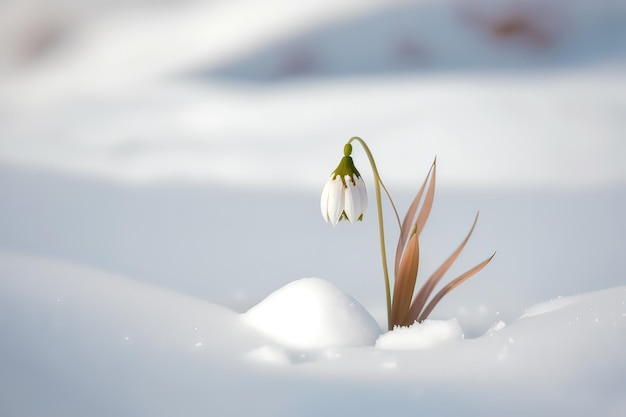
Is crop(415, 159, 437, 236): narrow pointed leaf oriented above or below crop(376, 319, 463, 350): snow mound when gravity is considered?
above

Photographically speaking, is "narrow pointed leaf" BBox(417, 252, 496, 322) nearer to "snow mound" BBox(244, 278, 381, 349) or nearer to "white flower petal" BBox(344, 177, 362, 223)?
"snow mound" BBox(244, 278, 381, 349)

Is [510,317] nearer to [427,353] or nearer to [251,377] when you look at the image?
[427,353]

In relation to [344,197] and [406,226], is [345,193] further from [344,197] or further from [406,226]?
[406,226]

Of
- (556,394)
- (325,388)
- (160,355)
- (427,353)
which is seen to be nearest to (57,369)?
(160,355)

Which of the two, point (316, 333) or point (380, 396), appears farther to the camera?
point (316, 333)

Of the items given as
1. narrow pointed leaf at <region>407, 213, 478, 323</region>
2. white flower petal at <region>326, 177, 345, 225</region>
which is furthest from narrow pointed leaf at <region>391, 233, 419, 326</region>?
white flower petal at <region>326, 177, 345, 225</region>

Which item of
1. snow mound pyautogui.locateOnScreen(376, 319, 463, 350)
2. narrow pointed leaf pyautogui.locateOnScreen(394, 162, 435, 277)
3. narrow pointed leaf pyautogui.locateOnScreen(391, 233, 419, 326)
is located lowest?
snow mound pyautogui.locateOnScreen(376, 319, 463, 350)

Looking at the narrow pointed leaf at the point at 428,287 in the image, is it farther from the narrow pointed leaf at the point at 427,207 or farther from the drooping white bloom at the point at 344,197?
the drooping white bloom at the point at 344,197
